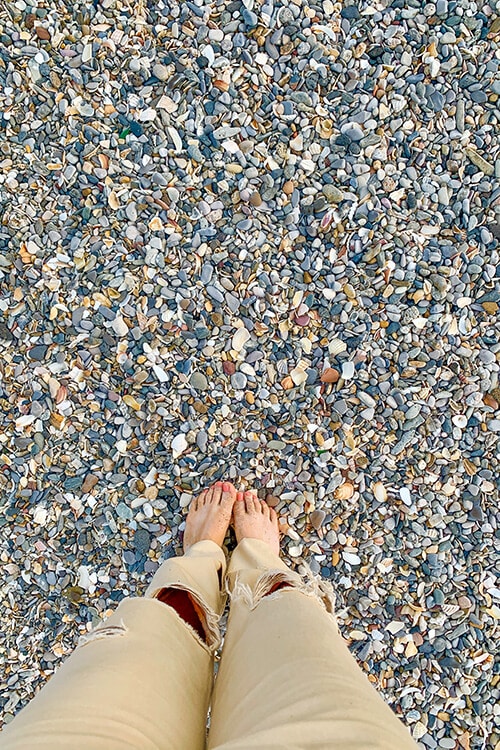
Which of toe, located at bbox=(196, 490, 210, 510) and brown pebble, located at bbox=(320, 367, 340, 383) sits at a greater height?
brown pebble, located at bbox=(320, 367, 340, 383)

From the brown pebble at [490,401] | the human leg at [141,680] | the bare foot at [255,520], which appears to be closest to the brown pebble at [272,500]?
the bare foot at [255,520]

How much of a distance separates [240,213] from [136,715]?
1284mm

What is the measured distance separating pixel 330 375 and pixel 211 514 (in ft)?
1.72

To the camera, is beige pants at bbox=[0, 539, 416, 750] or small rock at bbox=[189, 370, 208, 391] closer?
beige pants at bbox=[0, 539, 416, 750]

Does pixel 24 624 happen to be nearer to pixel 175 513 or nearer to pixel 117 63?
pixel 175 513

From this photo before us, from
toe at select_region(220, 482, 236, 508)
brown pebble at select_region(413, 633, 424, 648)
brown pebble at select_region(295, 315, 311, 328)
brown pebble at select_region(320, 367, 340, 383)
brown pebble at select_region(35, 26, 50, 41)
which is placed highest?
brown pebble at select_region(35, 26, 50, 41)

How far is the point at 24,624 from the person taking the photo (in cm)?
173

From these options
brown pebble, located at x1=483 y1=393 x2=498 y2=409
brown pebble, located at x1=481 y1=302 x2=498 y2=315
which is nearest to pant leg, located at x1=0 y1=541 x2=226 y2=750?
brown pebble, located at x1=483 y1=393 x2=498 y2=409

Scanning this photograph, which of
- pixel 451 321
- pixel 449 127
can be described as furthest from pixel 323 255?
pixel 449 127

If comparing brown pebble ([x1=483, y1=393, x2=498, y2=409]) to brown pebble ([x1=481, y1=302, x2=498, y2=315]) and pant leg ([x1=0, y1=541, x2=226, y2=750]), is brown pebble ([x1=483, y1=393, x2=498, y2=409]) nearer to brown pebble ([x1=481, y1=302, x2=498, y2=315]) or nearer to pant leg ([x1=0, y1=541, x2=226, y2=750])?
brown pebble ([x1=481, y1=302, x2=498, y2=315])

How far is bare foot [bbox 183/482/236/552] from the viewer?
5.54 ft

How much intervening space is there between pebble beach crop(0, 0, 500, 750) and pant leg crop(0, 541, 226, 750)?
0.46 metres

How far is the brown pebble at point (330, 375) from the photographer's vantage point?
1726 mm

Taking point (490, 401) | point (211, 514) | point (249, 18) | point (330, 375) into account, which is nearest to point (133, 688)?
point (211, 514)
